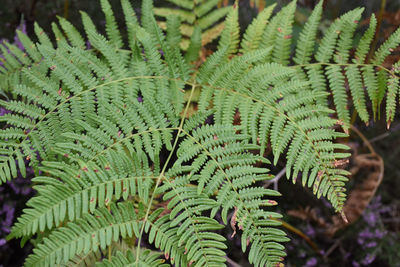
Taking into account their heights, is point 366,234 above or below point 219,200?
below

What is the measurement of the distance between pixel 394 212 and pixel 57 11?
3267 millimetres

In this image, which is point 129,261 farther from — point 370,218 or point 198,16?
point 370,218

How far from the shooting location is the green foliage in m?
1.43

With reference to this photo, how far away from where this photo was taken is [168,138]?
1.66 meters

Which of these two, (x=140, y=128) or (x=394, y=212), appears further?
(x=394, y=212)

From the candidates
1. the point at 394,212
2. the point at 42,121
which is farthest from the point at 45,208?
the point at 394,212

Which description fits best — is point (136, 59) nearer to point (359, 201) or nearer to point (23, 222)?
point (23, 222)

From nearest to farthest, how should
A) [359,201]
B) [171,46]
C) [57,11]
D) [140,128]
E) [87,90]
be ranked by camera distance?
1. [140,128]
2. [87,90]
3. [171,46]
4. [359,201]
5. [57,11]

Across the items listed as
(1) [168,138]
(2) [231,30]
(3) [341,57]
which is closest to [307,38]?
(3) [341,57]

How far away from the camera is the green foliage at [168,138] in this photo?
1.43 meters

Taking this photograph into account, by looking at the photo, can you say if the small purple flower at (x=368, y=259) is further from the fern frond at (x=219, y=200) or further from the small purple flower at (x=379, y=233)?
the fern frond at (x=219, y=200)

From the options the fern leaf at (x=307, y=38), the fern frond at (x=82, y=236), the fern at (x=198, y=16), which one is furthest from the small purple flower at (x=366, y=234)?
the fern frond at (x=82, y=236)

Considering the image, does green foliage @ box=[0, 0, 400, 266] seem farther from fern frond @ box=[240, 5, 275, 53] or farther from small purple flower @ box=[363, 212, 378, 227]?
small purple flower @ box=[363, 212, 378, 227]

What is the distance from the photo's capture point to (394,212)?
10.00ft
